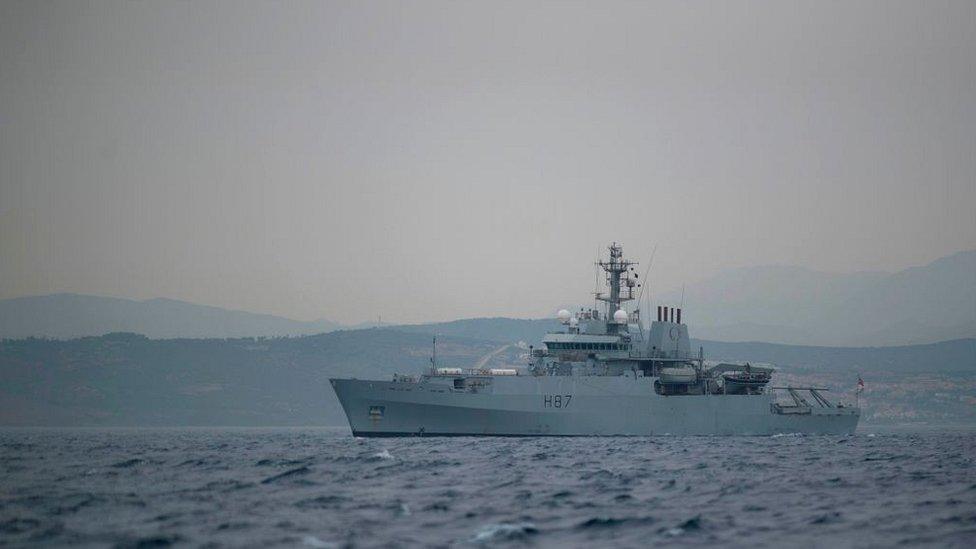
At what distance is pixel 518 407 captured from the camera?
236 ft

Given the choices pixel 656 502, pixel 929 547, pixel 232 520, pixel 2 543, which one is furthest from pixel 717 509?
pixel 2 543

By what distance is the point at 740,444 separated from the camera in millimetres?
68562

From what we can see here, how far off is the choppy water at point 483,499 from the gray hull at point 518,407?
12.8 metres

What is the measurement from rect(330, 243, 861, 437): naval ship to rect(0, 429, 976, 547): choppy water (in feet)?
43.2

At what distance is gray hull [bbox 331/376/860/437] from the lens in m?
71.0

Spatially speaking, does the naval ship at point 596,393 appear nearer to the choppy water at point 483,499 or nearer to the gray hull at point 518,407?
the gray hull at point 518,407

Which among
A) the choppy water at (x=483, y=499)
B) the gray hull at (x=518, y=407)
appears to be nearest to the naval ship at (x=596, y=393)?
the gray hull at (x=518, y=407)

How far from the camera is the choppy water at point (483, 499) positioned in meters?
29.2

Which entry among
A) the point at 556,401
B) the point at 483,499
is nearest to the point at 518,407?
the point at 556,401

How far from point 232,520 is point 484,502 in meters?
7.85

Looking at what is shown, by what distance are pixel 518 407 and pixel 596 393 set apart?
543 cm

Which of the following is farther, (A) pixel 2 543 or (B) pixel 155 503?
(B) pixel 155 503

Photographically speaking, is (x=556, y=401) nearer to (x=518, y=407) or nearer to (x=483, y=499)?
(x=518, y=407)

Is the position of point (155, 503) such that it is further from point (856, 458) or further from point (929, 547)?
point (856, 458)
